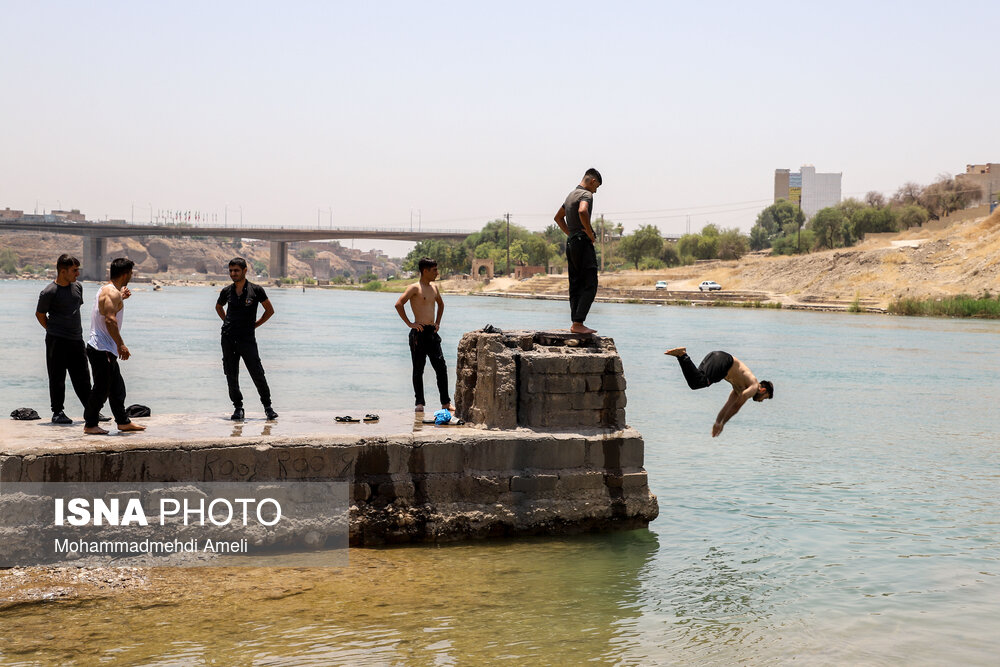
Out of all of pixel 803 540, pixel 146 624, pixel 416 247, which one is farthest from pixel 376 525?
pixel 416 247

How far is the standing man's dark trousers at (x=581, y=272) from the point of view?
973 centimetres

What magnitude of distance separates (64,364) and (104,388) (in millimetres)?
693

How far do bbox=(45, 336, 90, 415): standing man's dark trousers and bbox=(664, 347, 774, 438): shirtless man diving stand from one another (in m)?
5.27

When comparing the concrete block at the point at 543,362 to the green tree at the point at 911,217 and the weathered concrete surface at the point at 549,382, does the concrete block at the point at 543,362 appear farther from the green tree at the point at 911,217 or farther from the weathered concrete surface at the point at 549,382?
the green tree at the point at 911,217

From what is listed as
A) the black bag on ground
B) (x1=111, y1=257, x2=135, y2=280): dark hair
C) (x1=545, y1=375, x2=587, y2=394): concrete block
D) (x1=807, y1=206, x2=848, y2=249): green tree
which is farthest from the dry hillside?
(x1=111, y1=257, x2=135, y2=280): dark hair

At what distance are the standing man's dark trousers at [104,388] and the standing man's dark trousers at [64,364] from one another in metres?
0.36

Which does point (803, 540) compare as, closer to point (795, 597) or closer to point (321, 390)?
point (795, 597)

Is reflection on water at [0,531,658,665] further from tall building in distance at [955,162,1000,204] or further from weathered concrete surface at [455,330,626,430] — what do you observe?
tall building in distance at [955,162,1000,204]

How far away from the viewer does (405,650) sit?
675 cm

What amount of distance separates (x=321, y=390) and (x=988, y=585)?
17.5 meters

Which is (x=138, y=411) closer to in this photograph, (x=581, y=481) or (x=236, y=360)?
(x=236, y=360)

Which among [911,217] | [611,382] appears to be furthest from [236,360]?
[911,217]

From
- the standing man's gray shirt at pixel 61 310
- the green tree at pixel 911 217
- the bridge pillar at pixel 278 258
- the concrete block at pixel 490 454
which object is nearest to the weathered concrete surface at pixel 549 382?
the concrete block at pixel 490 454

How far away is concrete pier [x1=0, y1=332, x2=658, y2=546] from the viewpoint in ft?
25.8
